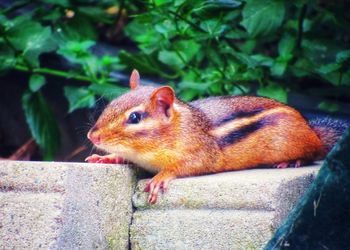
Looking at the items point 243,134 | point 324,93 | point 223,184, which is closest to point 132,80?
point 243,134

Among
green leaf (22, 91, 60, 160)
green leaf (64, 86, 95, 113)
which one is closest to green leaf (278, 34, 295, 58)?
green leaf (64, 86, 95, 113)

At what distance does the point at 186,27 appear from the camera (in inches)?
215

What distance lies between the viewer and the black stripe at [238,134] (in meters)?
4.29

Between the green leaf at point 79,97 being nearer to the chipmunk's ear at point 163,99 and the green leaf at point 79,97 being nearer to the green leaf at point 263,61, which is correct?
the green leaf at point 263,61

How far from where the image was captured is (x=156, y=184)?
392 cm

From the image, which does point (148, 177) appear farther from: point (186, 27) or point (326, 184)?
point (186, 27)

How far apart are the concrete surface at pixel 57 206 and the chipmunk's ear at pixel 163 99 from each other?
0.45 metres

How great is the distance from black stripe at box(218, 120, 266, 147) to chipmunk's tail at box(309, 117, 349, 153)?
0.48 meters

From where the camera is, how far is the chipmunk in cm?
401

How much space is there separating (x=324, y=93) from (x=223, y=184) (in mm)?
2456

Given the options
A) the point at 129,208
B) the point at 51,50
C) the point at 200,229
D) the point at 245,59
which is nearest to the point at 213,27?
the point at 245,59

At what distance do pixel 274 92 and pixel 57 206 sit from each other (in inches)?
95.7

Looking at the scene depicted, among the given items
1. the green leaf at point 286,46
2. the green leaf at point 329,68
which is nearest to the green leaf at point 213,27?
the green leaf at point 286,46

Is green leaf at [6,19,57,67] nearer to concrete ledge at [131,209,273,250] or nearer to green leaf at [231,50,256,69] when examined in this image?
green leaf at [231,50,256,69]
